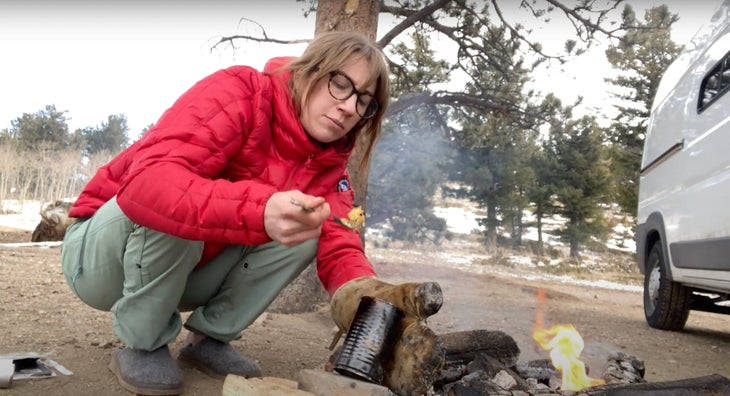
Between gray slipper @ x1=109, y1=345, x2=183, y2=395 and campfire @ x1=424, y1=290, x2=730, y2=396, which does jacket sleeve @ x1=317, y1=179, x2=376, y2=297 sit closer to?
campfire @ x1=424, y1=290, x2=730, y2=396

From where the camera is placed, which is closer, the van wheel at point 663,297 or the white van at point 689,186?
the white van at point 689,186

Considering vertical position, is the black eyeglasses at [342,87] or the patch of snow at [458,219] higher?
the patch of snow at [458,219]

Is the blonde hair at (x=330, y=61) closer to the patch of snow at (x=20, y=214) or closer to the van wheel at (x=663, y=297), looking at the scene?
the van wheel at (x=663, y=297)

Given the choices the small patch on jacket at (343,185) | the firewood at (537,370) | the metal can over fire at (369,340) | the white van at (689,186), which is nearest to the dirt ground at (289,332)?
the firewood at (537,370)

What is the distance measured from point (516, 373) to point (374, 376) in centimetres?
101

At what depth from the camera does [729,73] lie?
3645 mm

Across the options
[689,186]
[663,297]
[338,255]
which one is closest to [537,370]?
[338,255]

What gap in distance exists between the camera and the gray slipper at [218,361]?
2.32m

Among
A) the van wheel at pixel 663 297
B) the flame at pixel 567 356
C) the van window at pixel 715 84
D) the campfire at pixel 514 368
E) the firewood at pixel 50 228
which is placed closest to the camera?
the campfire at pixel 514 368

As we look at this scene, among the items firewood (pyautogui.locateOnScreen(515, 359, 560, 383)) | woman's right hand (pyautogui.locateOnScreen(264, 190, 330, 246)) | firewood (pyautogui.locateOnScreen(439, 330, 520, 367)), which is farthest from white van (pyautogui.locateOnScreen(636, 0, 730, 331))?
woman's right hand (pyautogui.locateOnScreen(264, 190, 330, 246))

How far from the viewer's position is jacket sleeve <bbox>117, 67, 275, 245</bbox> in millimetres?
1464

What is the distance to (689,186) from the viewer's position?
4.05m

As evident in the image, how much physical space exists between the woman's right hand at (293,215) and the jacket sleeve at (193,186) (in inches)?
1.3

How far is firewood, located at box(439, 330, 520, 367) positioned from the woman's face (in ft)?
3.49
